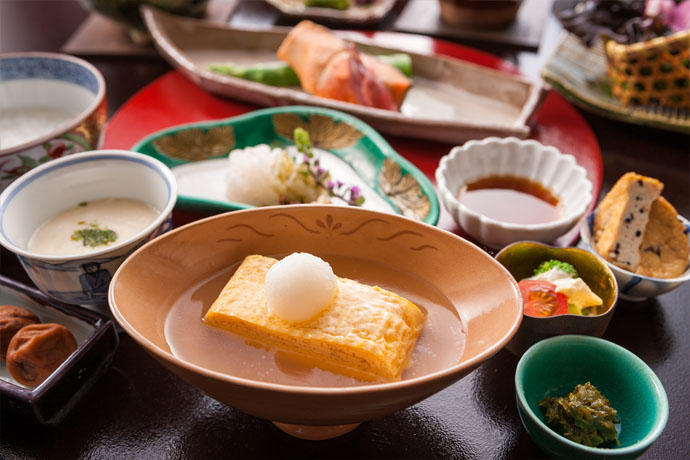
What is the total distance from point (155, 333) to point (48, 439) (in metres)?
0.30

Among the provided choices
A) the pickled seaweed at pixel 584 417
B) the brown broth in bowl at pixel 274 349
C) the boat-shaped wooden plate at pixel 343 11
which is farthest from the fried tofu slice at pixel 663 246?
the boat-shaped wooden plate at pixel 343 11

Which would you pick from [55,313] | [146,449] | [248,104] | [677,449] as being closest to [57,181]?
[55,313]

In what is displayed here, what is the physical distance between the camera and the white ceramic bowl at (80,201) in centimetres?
105

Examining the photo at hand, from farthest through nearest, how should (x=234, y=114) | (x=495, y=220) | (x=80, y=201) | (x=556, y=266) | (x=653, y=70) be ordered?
(x=234, y=114) → (x=653, y=70) → (x=495, y=220) → (x=80, y=201) → (x=556, y=266)

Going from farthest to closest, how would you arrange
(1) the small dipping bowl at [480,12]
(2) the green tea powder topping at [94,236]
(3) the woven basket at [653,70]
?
(1) the small dipping bowl at [480,12]
(3) the woven basket at [653,70]
(2) the green tea powder topping at [94,236]

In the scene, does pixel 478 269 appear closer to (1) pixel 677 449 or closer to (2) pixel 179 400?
(1) pixel 677 449

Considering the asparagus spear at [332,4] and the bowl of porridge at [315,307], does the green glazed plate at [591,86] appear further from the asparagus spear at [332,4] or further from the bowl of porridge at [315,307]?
the bowl of porridge at [315,307]

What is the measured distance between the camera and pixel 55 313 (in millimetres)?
1123

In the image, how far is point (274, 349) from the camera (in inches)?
38.4

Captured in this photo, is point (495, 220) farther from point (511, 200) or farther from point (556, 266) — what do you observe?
point (556, 266)

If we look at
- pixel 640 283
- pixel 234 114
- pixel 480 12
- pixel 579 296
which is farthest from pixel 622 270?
pixel 480 12

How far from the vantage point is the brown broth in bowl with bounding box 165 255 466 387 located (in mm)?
936

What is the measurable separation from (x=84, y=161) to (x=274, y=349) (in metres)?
0.62

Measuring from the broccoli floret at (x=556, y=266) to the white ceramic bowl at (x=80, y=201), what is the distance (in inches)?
29.6
